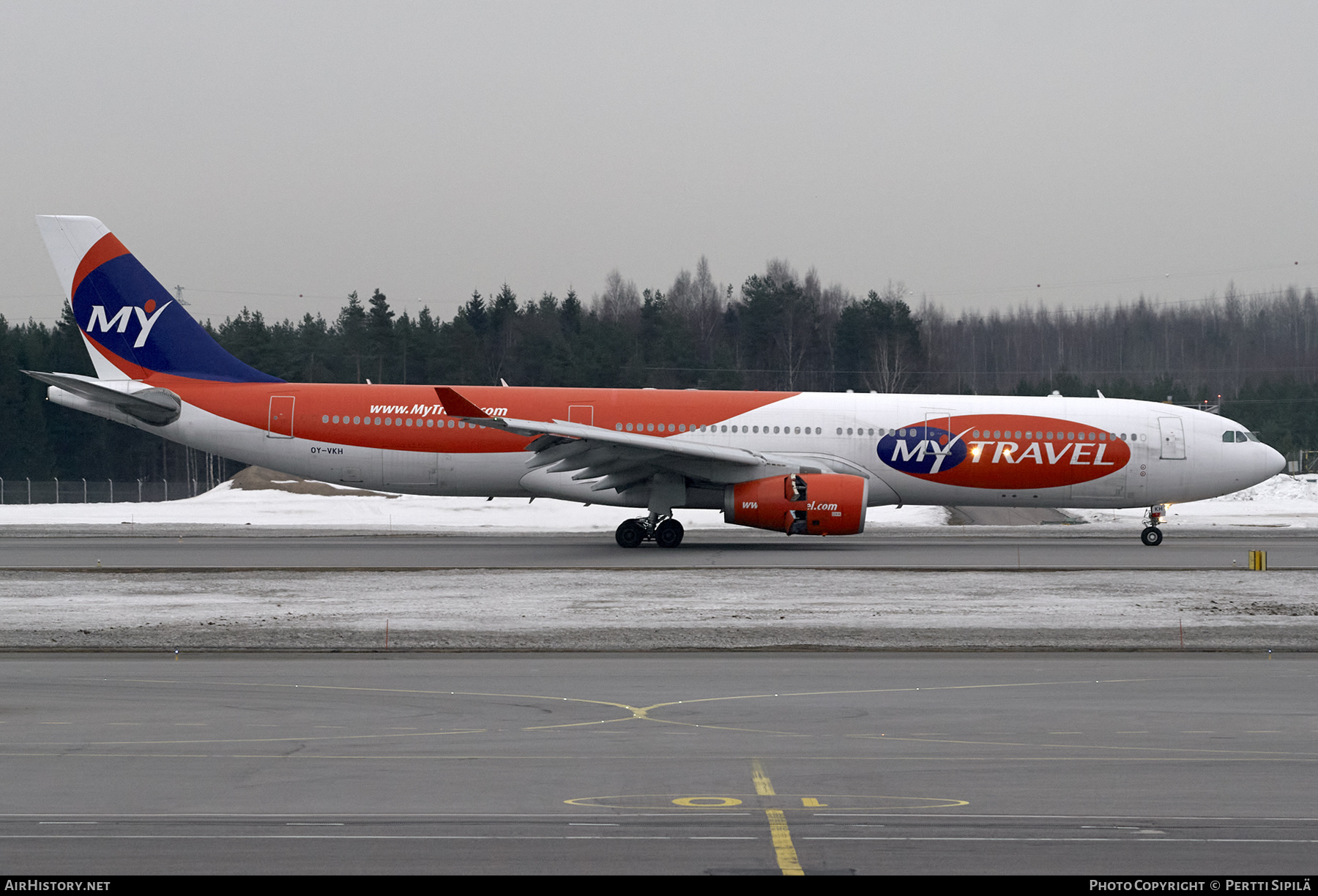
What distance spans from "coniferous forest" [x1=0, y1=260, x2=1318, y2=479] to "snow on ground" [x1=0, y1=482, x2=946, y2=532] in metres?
26.8

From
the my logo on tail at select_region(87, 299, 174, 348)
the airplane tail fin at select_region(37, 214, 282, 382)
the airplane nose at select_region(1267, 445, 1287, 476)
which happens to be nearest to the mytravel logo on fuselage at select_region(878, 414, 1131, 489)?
the airplane nose at select_region(1267, 445, 1287, 476)

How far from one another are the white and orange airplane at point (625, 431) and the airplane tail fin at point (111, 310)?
0.04 metres

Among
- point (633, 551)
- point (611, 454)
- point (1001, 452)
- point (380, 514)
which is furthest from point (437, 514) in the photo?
point (1001, 452)

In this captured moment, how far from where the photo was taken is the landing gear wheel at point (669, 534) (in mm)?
27750

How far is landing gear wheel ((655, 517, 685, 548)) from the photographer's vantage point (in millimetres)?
27750

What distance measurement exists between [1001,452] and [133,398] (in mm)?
20630

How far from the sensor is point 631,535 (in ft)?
91.0

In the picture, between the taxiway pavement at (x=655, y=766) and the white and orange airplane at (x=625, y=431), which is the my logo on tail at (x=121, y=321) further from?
the taxiway pavement at (x=655, y=766)

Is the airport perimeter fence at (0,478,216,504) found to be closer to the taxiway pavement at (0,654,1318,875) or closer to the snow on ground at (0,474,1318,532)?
the snow on ground at (0,474,1318,532)

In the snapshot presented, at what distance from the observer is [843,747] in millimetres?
9508

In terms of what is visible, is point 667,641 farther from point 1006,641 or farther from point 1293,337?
point 1293,337

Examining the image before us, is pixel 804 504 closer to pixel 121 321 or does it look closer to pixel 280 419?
pixel 280 419
